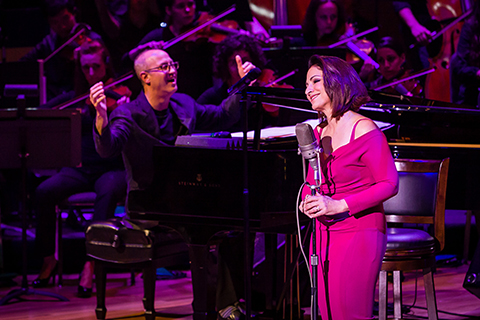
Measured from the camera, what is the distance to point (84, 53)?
5.22 m

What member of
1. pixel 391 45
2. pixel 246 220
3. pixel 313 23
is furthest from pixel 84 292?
pixel 391 45

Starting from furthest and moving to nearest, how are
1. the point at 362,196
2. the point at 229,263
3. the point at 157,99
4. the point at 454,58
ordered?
the point at 454,58, the point at 157,99, the point at 229,263, the point at 362,196

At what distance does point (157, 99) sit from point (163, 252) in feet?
3.09

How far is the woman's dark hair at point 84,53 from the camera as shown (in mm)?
5161

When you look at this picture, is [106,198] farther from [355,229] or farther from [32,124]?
[355,229]

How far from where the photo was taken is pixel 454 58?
17.7 feet

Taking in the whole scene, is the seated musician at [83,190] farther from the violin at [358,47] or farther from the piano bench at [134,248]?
the violin at [358,47]

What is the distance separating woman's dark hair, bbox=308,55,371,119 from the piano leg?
1193 millimetres

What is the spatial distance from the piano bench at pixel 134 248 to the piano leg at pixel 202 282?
0.52 m

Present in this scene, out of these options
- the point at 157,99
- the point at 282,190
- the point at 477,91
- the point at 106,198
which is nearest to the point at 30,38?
the point at 106,198

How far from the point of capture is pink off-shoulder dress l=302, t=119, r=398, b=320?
74.5 inches

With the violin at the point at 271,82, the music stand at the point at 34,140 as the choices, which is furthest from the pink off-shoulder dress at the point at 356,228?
the violin at the point at 271,82

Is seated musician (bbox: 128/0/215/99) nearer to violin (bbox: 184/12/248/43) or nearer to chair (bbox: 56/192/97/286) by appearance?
violin (bbox: 184/12/248/43)

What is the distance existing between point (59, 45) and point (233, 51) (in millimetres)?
1556
